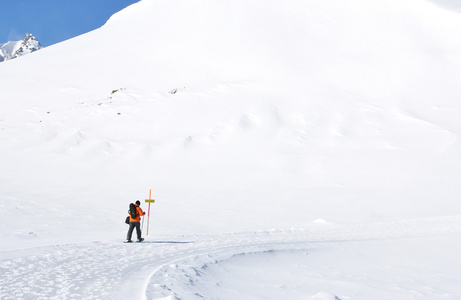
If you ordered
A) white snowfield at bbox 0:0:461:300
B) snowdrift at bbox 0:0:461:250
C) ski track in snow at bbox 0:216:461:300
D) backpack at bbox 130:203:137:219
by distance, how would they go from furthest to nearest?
1. snowdrift at bbox 0:0:461:250
2. backpack at bbox 130:203:137:219
3. white snowfield at bbox 0:0:461:300
4. ski track in snow at bbox 0:216:461:300

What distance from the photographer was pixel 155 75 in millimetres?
39375

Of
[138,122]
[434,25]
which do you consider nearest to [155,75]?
[138,122]

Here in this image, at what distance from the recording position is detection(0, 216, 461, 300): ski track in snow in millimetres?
6176

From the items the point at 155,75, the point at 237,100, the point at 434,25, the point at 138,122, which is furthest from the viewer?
the point at 434,25

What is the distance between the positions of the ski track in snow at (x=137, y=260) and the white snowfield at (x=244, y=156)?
0.21 feet

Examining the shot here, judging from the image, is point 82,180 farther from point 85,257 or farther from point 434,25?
point 434,25

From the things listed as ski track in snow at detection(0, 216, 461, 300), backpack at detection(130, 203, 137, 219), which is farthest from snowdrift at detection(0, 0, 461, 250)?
ski track in snow at detection(0, 216, 461, 300)

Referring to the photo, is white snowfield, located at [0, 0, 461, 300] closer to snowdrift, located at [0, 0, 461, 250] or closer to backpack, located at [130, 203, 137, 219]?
snowdrift, located at [0, 0, 461, 250]

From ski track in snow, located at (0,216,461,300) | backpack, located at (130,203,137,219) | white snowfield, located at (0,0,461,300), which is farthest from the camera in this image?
backpack, located at (130,203,137,219)

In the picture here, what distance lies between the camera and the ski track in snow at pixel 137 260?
20.3ft

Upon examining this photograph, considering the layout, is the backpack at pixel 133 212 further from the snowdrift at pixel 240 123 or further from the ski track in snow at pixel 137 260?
the snowdrift at pixel 240 123

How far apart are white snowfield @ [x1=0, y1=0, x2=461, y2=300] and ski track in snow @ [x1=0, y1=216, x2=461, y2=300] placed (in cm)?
6

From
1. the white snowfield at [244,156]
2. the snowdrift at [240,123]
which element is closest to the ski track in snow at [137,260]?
the white snowfield at [244,156]

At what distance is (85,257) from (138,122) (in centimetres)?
2183
